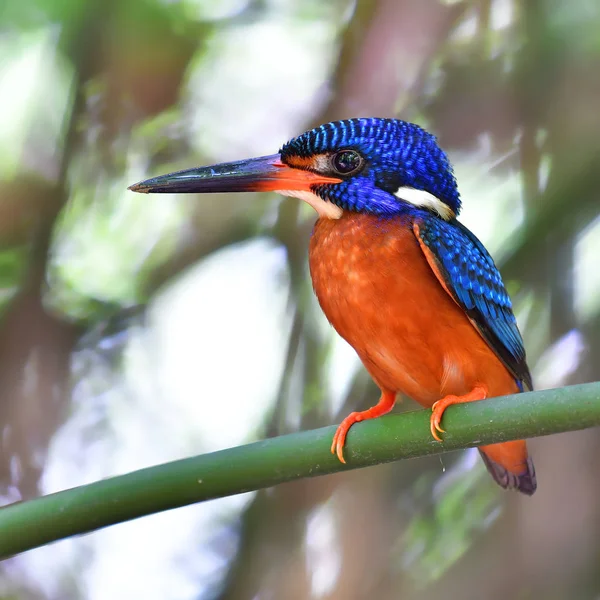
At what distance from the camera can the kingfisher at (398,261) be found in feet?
6.39

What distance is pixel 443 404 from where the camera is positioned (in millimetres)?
1745

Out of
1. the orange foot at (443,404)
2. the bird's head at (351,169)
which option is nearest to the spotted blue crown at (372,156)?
the bird's head at (351,169)

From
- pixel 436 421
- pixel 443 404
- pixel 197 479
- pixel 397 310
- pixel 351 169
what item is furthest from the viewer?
pixel 351 169

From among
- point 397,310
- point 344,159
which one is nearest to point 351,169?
point 344,159

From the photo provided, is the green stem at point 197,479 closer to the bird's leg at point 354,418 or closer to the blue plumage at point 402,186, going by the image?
the bird's leg at point 354,418

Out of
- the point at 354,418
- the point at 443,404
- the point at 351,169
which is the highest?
the point at 351,169

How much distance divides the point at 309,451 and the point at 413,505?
1397mm

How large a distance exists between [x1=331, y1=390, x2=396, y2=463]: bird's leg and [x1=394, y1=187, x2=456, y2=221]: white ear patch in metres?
0.46

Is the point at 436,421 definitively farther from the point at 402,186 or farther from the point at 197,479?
the point at 402,186

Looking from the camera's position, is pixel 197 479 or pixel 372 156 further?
pixel 372 156

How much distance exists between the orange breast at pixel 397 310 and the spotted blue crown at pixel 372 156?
46 mm

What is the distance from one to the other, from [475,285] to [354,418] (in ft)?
1.28

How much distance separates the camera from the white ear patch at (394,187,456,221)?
82.7 inches

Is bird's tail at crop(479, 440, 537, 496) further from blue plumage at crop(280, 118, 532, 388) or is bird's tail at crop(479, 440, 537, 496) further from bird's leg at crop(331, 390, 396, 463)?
bird's leg at crop(331, 390, 396, 463)
